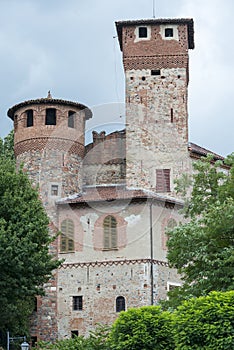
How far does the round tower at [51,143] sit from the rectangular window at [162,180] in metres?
4.63

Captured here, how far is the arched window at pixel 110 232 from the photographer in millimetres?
A: 43594

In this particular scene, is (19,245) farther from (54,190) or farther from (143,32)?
(143,32)

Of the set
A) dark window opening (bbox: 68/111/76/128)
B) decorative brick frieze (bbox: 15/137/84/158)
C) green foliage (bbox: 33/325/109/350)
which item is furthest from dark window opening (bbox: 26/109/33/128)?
green foliage (bbox: 33/325/109/350)

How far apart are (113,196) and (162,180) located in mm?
3444

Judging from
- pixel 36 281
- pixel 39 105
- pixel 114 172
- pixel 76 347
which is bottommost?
pixel 76 347

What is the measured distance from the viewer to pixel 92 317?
4281 cm

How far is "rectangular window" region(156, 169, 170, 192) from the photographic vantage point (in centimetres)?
4588

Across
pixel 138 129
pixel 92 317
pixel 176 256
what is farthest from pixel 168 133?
pixel 176 256

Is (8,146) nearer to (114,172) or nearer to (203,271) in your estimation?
(114,172)

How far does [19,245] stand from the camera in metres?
35.0

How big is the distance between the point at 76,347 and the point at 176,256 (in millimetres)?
5316

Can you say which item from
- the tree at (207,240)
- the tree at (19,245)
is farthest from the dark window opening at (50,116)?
the tree at (207,240)

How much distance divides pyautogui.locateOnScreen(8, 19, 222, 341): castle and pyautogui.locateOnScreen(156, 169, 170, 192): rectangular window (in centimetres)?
6

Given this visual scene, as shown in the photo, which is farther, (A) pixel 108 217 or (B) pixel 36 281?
(A) pixel 108 217
